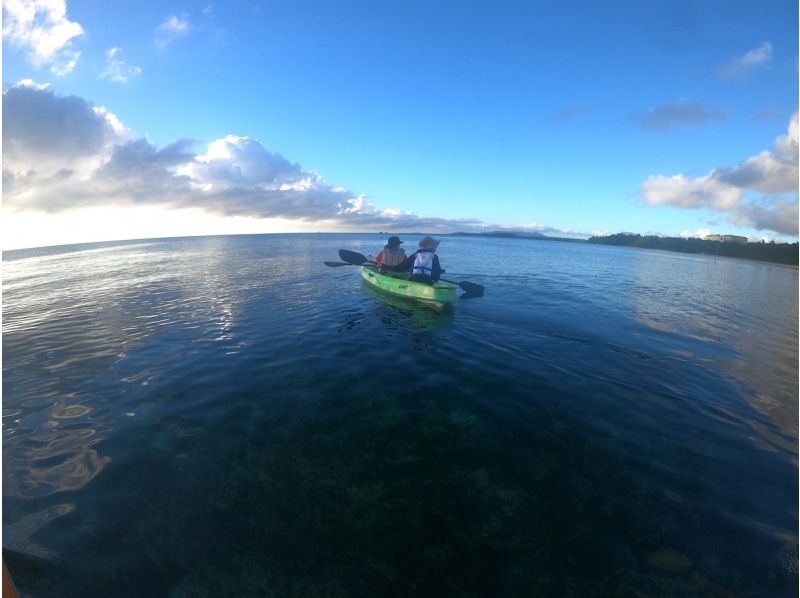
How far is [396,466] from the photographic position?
7.74m

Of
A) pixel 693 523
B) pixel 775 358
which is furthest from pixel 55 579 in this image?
pixel 775 358

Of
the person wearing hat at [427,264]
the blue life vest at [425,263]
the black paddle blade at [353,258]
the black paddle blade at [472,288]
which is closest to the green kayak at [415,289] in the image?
the person wearing hat at [427,264]

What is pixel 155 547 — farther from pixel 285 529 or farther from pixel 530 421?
pixel 530 421

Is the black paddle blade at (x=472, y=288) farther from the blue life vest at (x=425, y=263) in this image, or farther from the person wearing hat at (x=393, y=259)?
the person wearing hat at (x=393, y=259)

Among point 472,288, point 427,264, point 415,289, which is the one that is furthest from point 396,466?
point 472,288

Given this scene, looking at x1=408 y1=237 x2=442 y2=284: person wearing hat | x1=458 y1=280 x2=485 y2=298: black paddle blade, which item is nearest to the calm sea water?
x1=408 y1=237 x2=442 y2=284: person wearing hat

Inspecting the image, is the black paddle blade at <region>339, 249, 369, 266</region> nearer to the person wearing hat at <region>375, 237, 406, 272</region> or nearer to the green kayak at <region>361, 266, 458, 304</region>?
the green kayak at <region>361, 266, 458, 304</region>

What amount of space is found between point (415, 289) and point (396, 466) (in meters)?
14.0

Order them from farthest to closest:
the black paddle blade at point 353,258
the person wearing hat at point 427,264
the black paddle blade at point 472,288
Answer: the black paddle blade at point 353,258, the black paddle blade at point 472,288, the person wearing hat at point 427,264

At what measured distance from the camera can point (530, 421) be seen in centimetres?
945

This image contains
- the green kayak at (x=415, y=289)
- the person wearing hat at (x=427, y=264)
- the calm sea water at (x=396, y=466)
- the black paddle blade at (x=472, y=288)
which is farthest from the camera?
the black paddle blade at (x=472, y=288)

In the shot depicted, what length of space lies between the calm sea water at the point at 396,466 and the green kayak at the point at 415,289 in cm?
437

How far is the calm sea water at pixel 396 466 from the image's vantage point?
19.5 ft

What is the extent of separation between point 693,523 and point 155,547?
937cm
